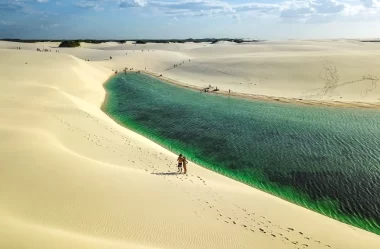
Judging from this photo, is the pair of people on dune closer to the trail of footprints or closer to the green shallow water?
the trail of footprints

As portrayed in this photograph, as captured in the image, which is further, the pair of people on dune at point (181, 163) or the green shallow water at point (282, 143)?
the pair of people on dune at point (181, 163)

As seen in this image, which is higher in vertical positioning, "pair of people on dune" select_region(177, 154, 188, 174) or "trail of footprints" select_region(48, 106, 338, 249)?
"pair of people on dune" select_region(177, 154, 188, 174)

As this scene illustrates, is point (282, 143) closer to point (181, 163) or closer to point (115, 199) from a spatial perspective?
point (181, 163)

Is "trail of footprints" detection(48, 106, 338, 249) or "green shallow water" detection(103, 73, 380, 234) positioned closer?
"trail of footprints" detection(48, 106, 338, 249)

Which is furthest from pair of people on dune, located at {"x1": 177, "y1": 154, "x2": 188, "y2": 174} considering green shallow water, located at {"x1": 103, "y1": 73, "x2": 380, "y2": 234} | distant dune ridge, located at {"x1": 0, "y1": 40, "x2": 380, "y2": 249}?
green shallow water, located at {"x1": 103, "y1": 73, "x2": 380, "y2": 234}

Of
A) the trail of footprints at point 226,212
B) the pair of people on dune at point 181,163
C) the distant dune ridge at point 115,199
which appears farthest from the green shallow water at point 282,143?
the trail of footprints at point 226,212

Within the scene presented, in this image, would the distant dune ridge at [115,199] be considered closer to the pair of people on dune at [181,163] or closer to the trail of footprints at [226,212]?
the trail of footprints at [226,212]

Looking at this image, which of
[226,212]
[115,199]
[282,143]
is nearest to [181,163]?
[226,212]

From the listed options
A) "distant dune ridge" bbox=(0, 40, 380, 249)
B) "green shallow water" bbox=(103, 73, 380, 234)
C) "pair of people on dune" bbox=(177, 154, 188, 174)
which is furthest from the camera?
"pair of people on dune" bbox=(177, 154, 188, 174)

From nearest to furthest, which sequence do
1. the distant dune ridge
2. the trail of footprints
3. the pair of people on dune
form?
the distant dune ridge, the trail of footprints, the pair of people on dune
